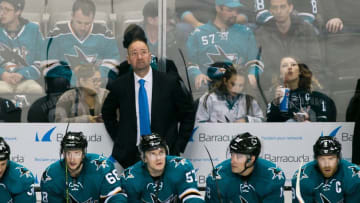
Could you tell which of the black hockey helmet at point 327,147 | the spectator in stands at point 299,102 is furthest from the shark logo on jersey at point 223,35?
the black hockey helmet at point 327,147

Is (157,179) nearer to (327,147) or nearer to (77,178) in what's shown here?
(77,178)

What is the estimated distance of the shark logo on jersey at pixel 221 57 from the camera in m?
8.71

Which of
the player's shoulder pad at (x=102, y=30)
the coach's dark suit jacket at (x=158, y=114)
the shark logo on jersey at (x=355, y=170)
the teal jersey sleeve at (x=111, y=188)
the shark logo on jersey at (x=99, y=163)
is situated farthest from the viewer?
the player's shoulder pad at (x=102, y=30)

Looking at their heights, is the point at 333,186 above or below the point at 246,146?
below

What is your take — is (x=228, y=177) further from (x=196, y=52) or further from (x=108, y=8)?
(x=108, y=8)

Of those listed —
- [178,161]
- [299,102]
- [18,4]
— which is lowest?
[178,161]

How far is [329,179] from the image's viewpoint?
7.29 meters

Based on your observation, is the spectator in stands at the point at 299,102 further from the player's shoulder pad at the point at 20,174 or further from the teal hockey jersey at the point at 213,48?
the player's shoulder pad at the point at 20,174

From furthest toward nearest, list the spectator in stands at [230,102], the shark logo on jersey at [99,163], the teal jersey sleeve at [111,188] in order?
the spectator in stands at [230,102] → the shark logo on jersey at [99,163] → the teal jersey sleeve at [111,188]

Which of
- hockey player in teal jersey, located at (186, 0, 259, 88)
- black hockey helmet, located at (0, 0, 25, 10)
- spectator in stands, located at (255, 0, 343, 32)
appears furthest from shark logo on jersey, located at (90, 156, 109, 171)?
spectator in stands, located at (255, 0, 343, 32)

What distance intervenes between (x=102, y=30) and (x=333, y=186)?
295 centimetres

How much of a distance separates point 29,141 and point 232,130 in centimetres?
207

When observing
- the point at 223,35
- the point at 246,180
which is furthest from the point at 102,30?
the point at 246,180

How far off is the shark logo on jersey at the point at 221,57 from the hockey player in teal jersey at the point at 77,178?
1.89m
